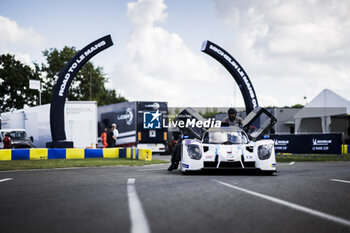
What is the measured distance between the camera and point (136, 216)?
4641 mm

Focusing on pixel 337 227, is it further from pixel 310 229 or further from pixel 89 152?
pixel 89 152

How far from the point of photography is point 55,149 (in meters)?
18.9

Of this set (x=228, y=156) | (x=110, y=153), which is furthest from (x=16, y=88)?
(x=228, y=156)

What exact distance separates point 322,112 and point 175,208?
96.1 feet

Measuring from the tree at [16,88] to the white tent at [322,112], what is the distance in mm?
30658

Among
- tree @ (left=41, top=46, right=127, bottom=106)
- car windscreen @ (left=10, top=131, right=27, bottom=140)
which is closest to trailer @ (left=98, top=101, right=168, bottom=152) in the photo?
car windscreen @ (left=10, top=131, right=27, bottom=140)

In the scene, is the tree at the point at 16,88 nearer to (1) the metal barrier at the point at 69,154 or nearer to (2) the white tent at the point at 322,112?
(2) the white tent at the point at 322,112

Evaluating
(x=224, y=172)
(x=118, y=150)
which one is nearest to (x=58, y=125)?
(x=118, y=150)

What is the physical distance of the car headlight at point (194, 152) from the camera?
409 inches

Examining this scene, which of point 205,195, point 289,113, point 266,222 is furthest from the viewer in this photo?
point 289,113

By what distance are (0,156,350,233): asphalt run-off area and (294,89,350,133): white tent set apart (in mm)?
23756

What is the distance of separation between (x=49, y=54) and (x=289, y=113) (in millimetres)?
27791

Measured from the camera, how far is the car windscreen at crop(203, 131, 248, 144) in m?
11.1

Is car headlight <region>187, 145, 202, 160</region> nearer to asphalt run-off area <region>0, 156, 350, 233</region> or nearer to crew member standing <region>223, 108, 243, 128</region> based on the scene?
crew member standing <region>223, 108, 243, 128</region>
